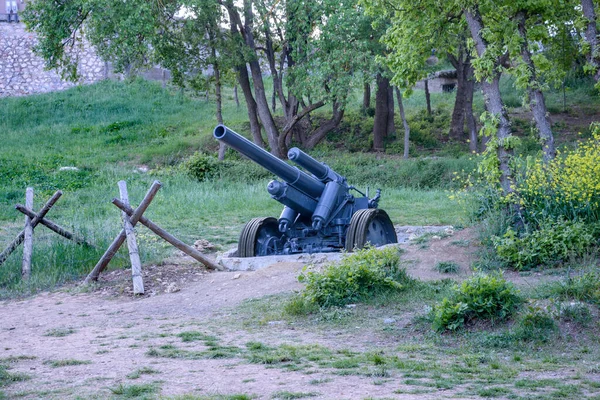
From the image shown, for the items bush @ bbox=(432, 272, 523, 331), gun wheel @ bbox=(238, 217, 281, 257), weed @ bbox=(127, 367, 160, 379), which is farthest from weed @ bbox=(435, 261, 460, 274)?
weed @ bbox=(127, 367, 160, 379)

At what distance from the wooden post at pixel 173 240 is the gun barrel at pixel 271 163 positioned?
174cm

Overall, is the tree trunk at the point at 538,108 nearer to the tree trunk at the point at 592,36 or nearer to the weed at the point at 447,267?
the tree trunk at the point at 592,36

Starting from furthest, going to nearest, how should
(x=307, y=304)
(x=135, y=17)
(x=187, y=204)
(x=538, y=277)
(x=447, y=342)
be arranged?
1. (x=135, y=17)
2. (x=187, y=204)
3. (x=538, y=277)
4. (x=307, y=304)
5. (x=447, y=342)

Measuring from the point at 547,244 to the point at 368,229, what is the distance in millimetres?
2876

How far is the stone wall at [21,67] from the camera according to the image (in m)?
42.7

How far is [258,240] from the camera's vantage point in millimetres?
13164

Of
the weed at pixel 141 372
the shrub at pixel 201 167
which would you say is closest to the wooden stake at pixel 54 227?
the weed at pixel 141 372

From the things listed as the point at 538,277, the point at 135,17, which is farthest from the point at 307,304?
the point at 135,17

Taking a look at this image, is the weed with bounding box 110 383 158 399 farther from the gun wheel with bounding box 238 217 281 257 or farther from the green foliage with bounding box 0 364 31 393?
the gun wheel with bounding box 238 217 281 257

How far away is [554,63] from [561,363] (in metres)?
13.4

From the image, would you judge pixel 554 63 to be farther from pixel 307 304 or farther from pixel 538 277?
pixel 307 304

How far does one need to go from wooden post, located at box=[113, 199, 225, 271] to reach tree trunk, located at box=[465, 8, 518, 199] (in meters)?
4.75

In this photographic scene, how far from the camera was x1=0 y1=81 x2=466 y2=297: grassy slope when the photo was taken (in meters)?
14.2

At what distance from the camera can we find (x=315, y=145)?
100 feet
